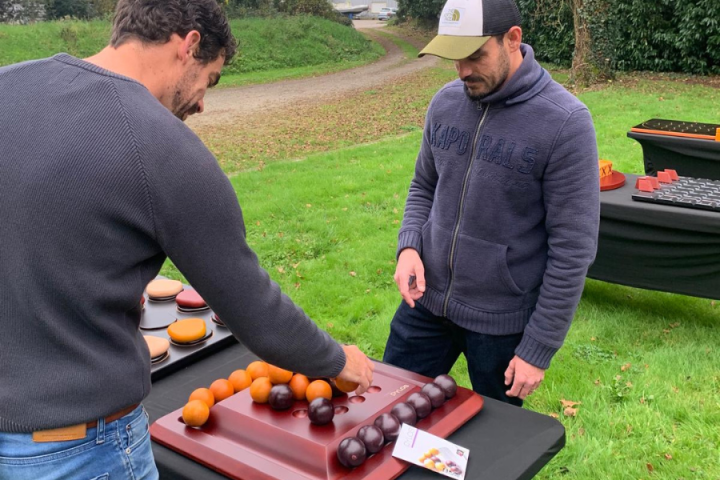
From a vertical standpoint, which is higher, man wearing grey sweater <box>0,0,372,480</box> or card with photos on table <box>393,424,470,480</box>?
man wearing grey sweater <box>0,0,372,480</box>

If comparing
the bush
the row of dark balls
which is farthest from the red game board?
the bush

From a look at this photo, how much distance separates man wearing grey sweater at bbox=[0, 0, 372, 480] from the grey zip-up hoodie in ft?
3.18

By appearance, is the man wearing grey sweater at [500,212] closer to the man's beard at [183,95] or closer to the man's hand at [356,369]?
the man's hand at [356,369]

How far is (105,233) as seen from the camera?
49.1 inches

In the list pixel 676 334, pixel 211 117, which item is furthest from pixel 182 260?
pixel 211 117

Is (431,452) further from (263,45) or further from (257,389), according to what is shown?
(263,45)

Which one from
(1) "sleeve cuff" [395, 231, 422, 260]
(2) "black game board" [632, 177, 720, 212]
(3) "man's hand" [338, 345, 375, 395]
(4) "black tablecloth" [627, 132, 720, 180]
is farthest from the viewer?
(4) "black tablecloth" [627, 132, 720, 180]

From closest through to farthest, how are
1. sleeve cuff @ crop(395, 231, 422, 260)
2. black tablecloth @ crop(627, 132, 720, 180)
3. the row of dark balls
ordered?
the row of dark balls → sleeve cuff @ crop(395, 231, 422, 260) → black tablecloth @ crop(627, 132, 720, 180)

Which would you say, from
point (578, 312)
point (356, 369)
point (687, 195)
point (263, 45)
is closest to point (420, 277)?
point (356, 369)

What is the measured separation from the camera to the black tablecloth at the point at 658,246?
392cm

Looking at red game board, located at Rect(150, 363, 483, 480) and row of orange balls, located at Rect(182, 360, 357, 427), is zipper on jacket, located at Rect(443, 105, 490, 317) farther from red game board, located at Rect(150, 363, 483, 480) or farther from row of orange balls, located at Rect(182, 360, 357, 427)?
row of orange balls, located at Rect(182, 360, 357, 427)

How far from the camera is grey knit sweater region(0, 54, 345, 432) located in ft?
3.98

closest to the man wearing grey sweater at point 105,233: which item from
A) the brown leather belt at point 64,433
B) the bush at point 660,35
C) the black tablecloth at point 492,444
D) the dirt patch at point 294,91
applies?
the brown leather belt at point 64,433

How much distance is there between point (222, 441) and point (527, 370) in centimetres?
101
